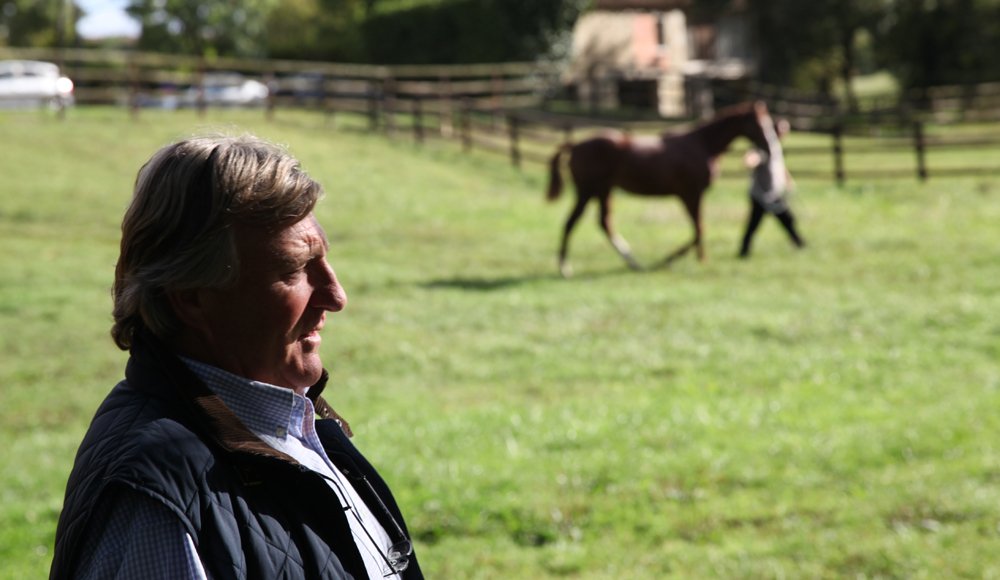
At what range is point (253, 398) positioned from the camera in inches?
78.3

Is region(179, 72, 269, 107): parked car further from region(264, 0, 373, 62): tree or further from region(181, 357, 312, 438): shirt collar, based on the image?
region(181, 357, 312, 438): shirt collar

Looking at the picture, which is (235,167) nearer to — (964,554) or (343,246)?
(964,554)

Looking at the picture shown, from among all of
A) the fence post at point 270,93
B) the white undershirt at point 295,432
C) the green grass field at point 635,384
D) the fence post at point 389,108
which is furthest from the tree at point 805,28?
the white undershirt at point 295,432

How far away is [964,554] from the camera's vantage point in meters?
5.17

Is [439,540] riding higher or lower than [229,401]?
lower

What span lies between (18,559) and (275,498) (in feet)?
13.5

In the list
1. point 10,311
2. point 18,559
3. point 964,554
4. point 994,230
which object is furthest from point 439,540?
point 994,230

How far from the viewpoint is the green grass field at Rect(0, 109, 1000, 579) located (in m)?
5.64

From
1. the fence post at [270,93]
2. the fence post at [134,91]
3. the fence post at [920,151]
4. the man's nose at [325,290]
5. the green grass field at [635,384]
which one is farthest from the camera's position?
the fence post at [270,93]

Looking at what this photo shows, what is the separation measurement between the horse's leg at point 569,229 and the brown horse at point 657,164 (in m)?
0.01

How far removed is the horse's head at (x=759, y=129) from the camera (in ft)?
48.2

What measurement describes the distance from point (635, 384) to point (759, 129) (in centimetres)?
672

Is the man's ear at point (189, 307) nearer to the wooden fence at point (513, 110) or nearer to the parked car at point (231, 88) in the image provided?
the wooden fence at point (513, 110)

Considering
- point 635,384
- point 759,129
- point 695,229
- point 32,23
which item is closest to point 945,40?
point 759,129
